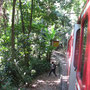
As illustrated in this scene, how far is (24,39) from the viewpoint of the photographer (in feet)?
24.5

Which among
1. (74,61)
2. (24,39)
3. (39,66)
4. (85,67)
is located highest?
(24,39)

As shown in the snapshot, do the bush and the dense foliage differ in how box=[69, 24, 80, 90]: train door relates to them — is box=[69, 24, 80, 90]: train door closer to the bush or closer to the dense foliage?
the dense foliage

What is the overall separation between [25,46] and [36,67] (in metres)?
4.15

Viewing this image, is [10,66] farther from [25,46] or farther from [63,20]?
[63,20]

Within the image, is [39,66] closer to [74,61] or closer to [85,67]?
[74,61]

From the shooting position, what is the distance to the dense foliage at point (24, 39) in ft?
23.1

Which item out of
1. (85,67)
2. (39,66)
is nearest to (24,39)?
(39,66)

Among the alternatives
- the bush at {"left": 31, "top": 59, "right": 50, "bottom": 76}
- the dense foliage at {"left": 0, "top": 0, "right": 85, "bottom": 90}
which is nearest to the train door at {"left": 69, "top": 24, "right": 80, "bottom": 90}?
the dense foliage at {"left": 0, "top": 0, "right": 85, "bottom": 90}

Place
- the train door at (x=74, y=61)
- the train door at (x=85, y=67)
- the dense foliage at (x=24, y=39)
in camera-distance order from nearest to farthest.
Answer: the train door at (x=85, y=67)
the train door at (x=74, y=61)
the dense foliage at (x=24, y=39)

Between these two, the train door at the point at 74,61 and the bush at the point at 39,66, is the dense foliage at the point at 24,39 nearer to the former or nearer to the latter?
the bush at the point at 39,66

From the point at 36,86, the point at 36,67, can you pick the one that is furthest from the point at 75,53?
the point at 36,67

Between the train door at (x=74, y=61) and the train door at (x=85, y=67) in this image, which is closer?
the train door at (x=85, y=67)

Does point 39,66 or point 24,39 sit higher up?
point 24,39

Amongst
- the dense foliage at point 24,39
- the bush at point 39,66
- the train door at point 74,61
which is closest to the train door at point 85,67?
the train door at point 74,61
